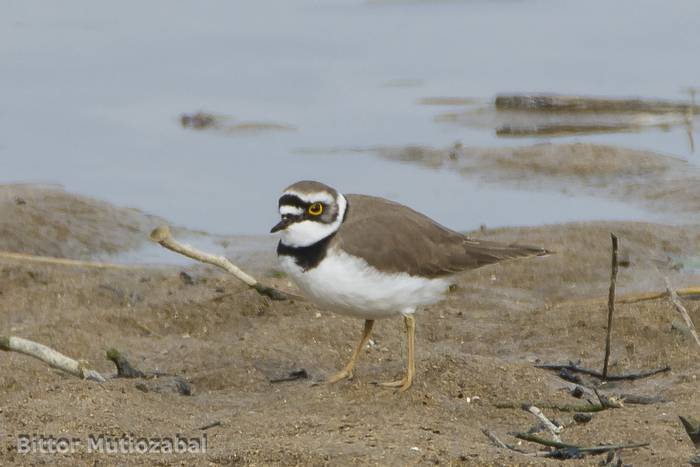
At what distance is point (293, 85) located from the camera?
13.4 m

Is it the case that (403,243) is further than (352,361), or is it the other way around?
(352,361)

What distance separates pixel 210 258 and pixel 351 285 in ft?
4.23

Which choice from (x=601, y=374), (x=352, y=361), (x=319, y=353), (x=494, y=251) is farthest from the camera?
(x=319, y=353)

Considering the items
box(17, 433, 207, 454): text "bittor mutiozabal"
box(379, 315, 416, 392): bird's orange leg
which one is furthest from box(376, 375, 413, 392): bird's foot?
box(17, 433, 207, 454): text "bittor mutiozabal"

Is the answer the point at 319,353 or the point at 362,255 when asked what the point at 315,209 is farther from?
the point at 319,353

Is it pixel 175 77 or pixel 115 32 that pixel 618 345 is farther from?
pixel 115 32

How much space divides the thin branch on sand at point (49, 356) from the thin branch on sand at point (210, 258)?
882 mm

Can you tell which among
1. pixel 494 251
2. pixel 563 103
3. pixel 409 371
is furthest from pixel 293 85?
pixel 409 371

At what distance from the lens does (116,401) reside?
228 inches

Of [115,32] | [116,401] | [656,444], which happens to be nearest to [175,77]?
[115,32]

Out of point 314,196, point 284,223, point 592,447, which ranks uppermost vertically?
point 314,196

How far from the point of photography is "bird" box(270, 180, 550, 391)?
19.6ft

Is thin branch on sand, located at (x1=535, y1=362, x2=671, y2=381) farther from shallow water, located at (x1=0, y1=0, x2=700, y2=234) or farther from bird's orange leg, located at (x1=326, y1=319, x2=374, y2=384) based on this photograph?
shallow water, located at (x1=0, y1=0, x2=700, y2=234)

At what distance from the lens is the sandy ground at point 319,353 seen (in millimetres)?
5340
